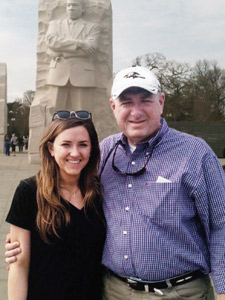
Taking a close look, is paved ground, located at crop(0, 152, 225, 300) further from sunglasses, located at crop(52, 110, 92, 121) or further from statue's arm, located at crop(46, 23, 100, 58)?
statue's arm, located at crop(46, 23, 100, 58)

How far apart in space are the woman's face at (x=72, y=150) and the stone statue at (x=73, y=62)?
8.27 metres

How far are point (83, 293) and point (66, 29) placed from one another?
8919 mm

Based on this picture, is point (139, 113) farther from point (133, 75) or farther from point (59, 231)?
point (59, 231)

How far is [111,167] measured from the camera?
1768mm

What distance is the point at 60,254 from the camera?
1.60m

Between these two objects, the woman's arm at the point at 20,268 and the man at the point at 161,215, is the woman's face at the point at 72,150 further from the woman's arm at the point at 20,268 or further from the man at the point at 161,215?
the woman's arm at the point at 20,268

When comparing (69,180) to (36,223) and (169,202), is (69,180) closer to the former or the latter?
(36,223)

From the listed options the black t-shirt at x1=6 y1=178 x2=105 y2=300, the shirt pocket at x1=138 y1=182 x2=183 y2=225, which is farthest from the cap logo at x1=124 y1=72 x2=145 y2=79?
the black t-shirt at x1=6 y1=178 x2=105 y2=300

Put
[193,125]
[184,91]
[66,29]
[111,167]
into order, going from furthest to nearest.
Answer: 1. [184,91]
2. [193,125]
3. [66,29]
4. [111,167]

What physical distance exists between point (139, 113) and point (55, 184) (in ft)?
1.60

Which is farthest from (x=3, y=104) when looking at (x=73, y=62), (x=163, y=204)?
(x=163, y=204)

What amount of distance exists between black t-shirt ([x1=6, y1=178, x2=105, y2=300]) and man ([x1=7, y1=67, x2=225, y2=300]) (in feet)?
0.28

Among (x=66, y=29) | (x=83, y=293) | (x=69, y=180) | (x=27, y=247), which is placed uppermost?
(x=66, y=29)

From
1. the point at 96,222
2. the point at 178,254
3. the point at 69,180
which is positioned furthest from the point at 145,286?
the point at 69,180
